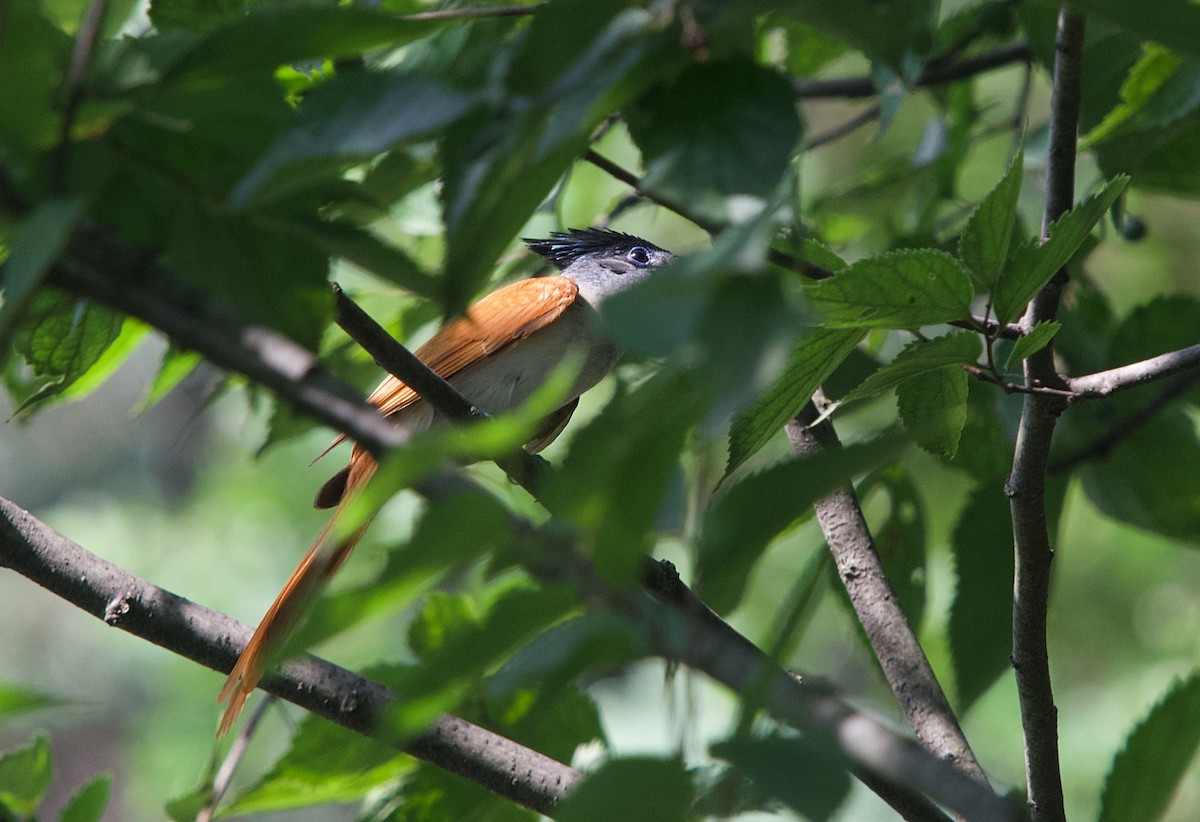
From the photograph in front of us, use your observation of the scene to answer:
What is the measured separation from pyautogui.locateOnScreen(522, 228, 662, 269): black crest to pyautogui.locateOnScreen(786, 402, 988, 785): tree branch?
2.08 metres

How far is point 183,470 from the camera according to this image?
11.2 metres

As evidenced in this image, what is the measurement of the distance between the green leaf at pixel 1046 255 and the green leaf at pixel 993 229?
0.6 inches

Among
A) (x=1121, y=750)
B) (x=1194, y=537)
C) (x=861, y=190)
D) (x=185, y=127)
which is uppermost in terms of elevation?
(x=861, y=190)

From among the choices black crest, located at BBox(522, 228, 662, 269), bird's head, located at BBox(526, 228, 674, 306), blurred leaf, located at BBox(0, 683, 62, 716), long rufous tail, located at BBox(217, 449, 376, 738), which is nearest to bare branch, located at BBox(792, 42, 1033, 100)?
bird's head, located at BBox(526, 228, 674, 306)

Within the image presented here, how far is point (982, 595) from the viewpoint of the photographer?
2.06m

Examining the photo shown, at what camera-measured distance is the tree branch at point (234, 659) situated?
64.0 inches

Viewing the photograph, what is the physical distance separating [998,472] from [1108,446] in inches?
8.5

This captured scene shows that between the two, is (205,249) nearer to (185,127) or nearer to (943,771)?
(185,127)

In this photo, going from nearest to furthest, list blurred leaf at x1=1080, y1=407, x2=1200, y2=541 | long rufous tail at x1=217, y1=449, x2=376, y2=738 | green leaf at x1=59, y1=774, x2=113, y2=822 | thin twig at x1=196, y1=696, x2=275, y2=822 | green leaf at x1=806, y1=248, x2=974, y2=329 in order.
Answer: green leaf at x1=806, y1=248, x2=974, y2=329, green leaf at x1=59, y1=774, x2=113, y2=822, long rufous tail at x1=217, y1=449, x2=376, y2=738, thin twig at x1=196, y1=696, x2=275, y2=822, blurred leaf at x1=1080, y1=407, x2=1200, y2=541

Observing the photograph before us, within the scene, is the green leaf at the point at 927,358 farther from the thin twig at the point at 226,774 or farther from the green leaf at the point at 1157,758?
the thin twig at the point at 226,774

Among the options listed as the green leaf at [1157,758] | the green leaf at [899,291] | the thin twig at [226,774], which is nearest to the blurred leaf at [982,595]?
the green leaf at [1157,758]

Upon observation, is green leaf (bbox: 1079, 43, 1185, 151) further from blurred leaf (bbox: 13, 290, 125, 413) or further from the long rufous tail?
blurred leaf (bbox: 13, 290, 125, 413)

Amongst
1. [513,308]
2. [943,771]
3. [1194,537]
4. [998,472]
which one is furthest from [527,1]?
[513,308]

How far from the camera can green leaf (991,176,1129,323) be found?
3.91 feet
